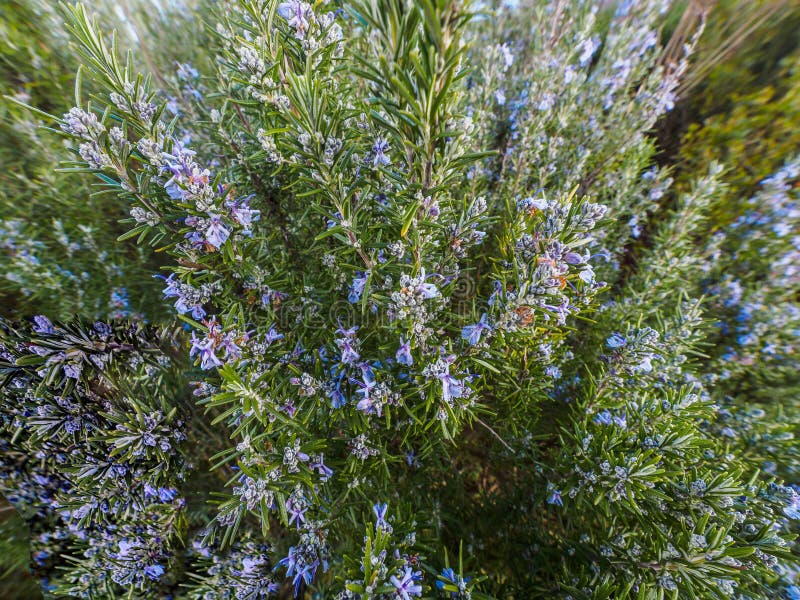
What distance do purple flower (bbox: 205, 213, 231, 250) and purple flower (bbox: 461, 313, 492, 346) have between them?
1.03m

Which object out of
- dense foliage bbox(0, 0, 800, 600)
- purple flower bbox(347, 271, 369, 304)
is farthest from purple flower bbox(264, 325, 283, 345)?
purple flower bbox(347, 271, 369, 304)

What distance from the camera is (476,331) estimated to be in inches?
57.2

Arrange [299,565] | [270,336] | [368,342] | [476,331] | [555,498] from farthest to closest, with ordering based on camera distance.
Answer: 1. [368,342]
2. [555,498]
3. [299,565]
4. [270,336]
5. [476,331]

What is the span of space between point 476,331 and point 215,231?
42.9 inches

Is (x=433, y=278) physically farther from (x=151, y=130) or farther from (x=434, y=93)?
(x=151, y=130)

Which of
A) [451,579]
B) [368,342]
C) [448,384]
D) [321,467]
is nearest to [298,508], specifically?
[321,467]

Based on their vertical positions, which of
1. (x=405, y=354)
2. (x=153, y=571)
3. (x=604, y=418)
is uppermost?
(x=405, y=354)

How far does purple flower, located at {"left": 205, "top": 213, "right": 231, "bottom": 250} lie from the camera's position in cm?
131

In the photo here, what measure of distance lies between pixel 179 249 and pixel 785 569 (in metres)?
3.12

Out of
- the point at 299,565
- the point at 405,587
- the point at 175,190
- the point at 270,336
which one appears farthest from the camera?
the point at 299,565

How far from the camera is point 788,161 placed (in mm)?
3258

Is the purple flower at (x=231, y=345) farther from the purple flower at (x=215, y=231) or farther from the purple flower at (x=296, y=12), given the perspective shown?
the purple flower at (x=296, y=12)

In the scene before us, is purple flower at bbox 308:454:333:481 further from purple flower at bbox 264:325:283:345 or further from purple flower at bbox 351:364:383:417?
purple flower at bbox 264:325:283:345

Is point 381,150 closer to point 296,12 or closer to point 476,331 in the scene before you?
point 296,12
